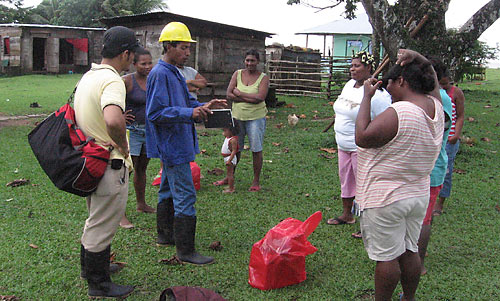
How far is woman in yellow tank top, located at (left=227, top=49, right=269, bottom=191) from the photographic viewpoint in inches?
251

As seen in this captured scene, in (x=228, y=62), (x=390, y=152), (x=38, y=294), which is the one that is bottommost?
(x=38, y=294)

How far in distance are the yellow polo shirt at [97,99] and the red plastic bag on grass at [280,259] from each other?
141cm

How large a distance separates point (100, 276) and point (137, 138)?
2.06 m

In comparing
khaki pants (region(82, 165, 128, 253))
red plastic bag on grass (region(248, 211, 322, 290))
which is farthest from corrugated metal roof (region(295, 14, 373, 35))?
khaki pants (region(82, 165, 128, 253))

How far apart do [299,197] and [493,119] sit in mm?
9895

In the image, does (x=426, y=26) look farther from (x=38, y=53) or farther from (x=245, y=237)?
(x=38, y=53)

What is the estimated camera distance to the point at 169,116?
3.95m

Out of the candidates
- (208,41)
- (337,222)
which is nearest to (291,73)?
(208,41)

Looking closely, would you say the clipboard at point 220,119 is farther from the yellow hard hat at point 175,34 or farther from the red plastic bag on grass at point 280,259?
the red plastic bag on grass at point 280,259

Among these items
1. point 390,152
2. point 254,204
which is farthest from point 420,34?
point 390,152

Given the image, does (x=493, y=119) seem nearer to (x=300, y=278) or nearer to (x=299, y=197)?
(x=299, y=197)

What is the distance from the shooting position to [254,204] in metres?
6.06

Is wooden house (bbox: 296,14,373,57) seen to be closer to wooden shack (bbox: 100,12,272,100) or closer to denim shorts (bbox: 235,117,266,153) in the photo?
wooden shack (bbox: 100,12,272,100)

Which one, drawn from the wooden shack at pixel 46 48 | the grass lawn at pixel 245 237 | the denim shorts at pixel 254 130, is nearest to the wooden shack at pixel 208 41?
the grass lawn at pixel 245 237
